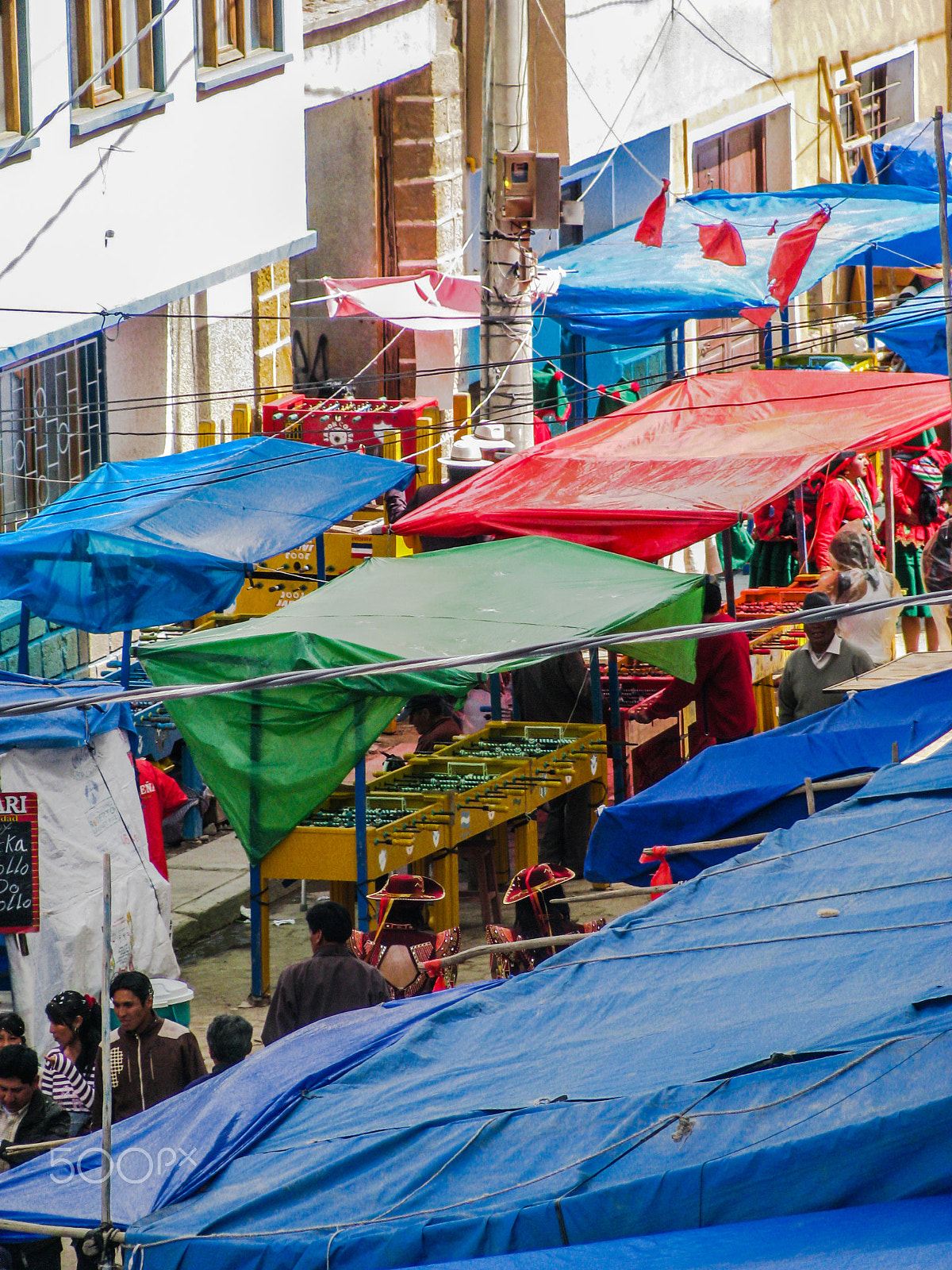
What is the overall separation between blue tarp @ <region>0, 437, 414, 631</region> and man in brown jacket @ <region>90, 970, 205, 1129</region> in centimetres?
396

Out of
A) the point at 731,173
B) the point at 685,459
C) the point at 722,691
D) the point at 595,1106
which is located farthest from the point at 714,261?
the point at 595,1106

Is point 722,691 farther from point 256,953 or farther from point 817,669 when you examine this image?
point 256,953

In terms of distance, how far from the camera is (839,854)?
6695 mm

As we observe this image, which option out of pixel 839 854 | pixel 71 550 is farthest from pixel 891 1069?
pixel 71 550

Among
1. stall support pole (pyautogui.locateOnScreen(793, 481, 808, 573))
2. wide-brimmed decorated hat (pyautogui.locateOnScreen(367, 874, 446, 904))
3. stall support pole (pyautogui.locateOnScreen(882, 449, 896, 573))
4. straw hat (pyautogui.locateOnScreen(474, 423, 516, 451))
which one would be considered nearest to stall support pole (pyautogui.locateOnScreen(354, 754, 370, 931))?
wide-brimmed decorated hat (pyautogui.locateOnScreen(367, 874, 446, 904))

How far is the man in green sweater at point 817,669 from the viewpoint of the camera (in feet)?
35.4

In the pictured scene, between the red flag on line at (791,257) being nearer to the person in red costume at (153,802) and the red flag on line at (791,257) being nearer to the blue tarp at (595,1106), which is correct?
the person in red costume at (153,802)

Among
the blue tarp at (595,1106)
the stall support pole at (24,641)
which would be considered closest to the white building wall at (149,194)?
the stall support pole at (24,641)

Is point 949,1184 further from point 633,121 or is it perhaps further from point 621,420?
point 633,121

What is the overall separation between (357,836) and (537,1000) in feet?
13.4

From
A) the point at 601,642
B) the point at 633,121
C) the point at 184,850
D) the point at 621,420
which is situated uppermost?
the point at 633,121

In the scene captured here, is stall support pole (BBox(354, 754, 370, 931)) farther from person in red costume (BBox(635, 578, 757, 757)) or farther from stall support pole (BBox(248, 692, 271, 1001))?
person in red costume (BBox(635, 578, 757, 757))

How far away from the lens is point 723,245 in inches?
637

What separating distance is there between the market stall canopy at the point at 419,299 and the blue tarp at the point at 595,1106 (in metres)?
10.9
